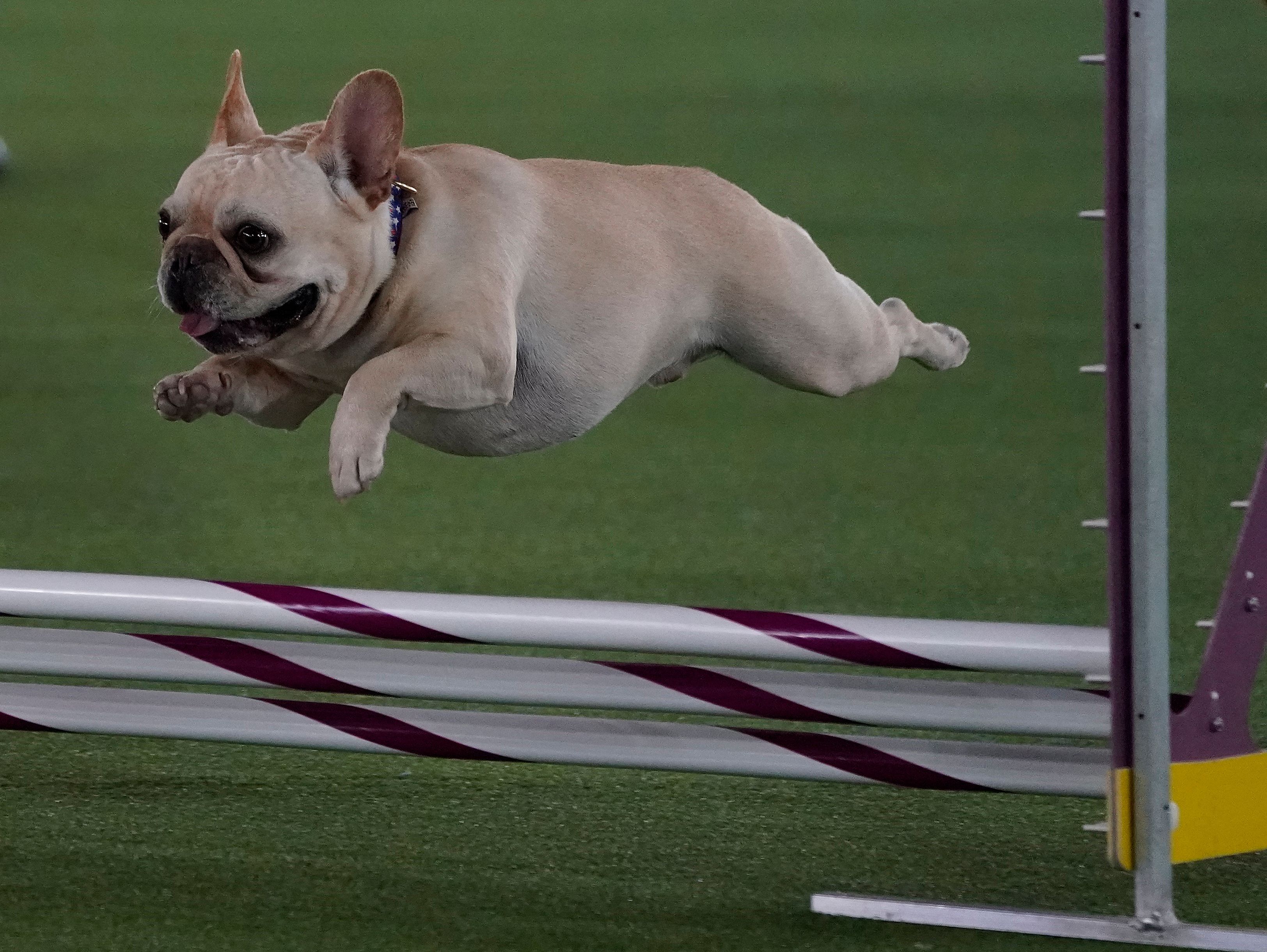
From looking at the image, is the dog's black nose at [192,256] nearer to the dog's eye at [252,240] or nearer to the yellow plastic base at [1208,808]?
the dog's eye at [252,240]

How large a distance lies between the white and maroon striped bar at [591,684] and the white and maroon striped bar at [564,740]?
0.05 metres

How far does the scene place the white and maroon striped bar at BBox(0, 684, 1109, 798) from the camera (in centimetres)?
166

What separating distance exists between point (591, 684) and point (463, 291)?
58 cm

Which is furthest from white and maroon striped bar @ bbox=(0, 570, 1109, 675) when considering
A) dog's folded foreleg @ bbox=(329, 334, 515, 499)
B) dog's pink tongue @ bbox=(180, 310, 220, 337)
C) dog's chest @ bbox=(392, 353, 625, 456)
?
dog's pink tongue @ bbox=(180, 310, 220, 337)

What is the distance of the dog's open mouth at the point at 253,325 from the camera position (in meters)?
1.06

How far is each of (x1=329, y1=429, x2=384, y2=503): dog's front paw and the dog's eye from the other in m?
0.12

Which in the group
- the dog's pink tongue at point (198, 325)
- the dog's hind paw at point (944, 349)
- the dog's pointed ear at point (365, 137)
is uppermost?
the dog's pointed ear at point (365, 137)

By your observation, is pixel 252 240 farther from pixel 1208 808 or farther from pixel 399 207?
pixel 1208 808

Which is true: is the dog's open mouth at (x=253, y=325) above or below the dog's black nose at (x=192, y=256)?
below

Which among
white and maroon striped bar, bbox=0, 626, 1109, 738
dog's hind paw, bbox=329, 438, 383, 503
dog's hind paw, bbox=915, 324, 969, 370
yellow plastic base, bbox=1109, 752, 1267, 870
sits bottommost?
yellow plastic base, bbox=1109, 752, 1267, 870

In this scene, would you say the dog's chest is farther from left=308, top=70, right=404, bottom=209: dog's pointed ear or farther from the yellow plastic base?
the yellow plastic base

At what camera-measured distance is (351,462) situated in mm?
1064

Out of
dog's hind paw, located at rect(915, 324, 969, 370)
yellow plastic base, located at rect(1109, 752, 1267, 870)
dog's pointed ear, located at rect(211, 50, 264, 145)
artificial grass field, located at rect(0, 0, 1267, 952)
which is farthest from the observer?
artificial grass field, located at rect(0, 0, 1267, 952)

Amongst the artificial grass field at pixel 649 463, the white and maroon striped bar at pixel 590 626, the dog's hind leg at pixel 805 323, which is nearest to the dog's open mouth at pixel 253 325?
the dog's hind leg at pixel 805 323
